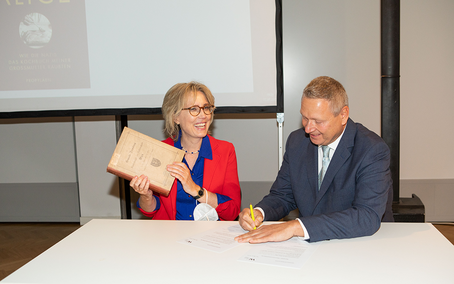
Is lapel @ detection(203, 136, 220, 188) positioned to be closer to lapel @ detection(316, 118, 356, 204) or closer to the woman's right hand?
the woman's right hand

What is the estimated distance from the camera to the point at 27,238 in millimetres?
4242

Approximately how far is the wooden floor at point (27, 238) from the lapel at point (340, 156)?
2.58 meters

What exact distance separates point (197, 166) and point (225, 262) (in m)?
1.14

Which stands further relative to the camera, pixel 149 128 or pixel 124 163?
pixel 149 128

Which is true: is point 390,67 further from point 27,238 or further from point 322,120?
point 27,238

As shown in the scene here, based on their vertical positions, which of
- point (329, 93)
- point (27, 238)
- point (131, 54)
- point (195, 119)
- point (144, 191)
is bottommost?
point (27, 238)

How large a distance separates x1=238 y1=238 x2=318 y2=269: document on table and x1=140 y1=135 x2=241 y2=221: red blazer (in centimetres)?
83

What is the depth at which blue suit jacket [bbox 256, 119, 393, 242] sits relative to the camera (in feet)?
5.27

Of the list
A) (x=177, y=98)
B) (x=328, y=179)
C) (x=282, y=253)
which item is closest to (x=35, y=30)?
(x=177, y=98)

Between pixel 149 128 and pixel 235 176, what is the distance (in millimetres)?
2440

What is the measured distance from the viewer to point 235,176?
2518 mm

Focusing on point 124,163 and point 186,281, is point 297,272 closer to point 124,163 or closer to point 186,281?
point 186,281

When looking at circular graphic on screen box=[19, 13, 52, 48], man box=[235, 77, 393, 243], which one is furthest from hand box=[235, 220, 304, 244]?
circular graphic on screen box=[19, 13, 52, 48]

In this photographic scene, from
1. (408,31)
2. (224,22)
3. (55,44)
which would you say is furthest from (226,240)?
(408,31)
